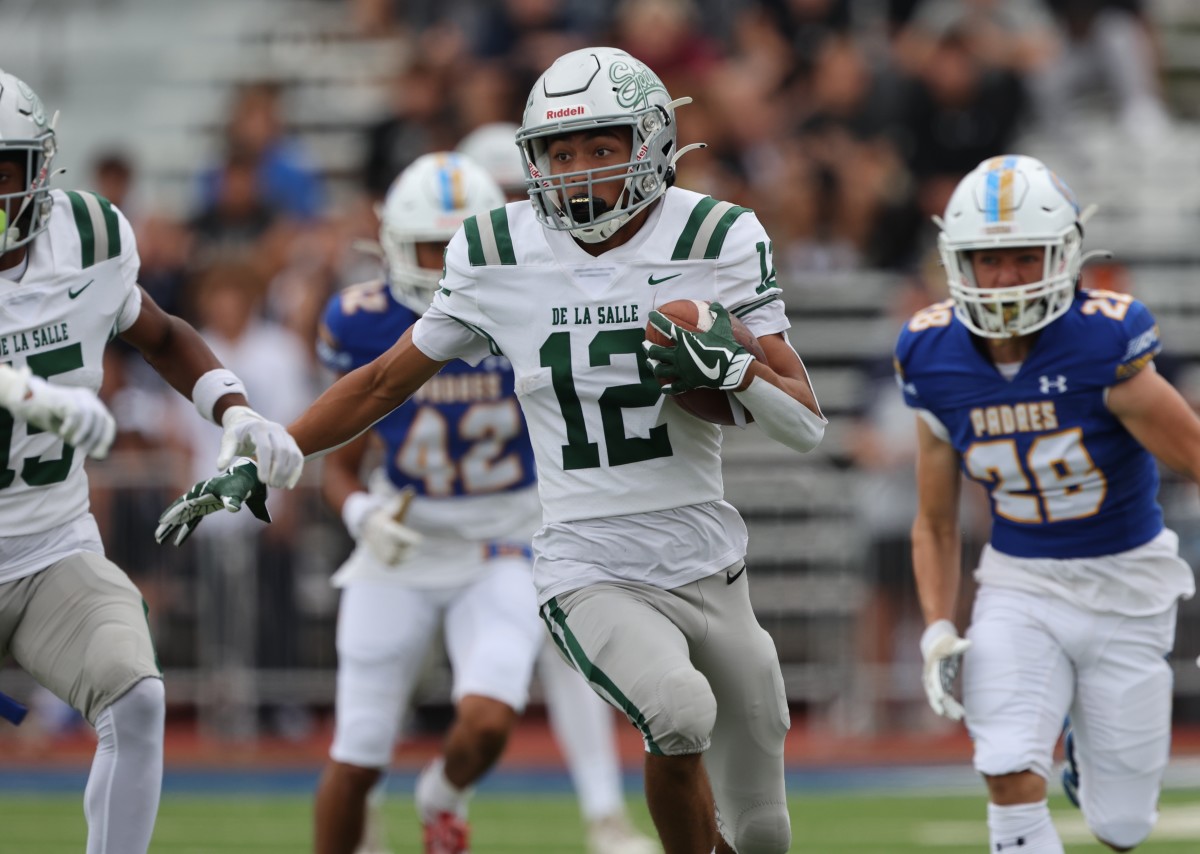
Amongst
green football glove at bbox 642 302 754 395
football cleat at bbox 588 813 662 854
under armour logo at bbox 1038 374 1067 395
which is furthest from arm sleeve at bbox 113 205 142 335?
football cleat at bbox 588 813 662 854

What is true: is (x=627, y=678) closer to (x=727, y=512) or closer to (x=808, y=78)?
(x=727, y=512)

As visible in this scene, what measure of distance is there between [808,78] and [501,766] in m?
4.72

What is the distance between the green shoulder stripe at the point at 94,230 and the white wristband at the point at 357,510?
1516mm

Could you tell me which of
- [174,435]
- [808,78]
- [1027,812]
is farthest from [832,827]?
[808,78]

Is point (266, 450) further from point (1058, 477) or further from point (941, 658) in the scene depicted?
point (1058, 477)

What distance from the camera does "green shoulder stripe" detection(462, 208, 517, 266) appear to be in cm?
469

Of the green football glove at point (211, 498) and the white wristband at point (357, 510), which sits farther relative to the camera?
the white wristband at point (357, 510)

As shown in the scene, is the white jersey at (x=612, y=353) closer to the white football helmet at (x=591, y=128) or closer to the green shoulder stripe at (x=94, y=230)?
the white football helmet at (x=591, y=128)


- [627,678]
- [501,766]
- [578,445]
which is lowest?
[501,766]

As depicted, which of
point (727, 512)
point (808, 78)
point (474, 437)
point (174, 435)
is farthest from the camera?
point (808, 78)

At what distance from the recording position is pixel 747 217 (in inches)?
185

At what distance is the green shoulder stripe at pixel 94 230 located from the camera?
485 cm

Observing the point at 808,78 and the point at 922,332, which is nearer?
the point at 922,332

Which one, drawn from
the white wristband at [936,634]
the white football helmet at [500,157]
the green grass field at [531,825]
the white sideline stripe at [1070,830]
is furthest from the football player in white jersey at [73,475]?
the white sideline stripe at [1070,830]
